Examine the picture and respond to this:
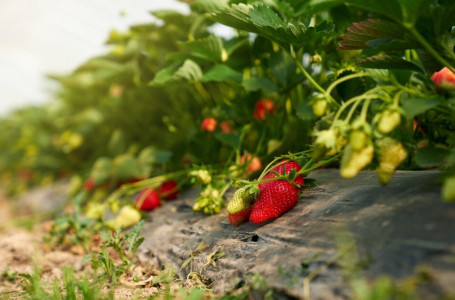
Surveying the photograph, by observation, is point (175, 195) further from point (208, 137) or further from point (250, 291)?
point (250, 291)

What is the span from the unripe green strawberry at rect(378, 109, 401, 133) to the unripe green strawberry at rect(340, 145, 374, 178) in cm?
4

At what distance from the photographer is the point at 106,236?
1.33 meters

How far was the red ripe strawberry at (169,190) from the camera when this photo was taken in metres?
1.90

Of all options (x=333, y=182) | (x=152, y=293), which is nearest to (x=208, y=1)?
(x=333, y=182)

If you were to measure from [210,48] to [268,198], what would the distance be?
26.7 inches

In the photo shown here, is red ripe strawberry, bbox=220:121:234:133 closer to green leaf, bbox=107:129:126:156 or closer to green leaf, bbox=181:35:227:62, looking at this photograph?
green leaf, bbox=181:35:227:62

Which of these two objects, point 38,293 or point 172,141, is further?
point 172,141

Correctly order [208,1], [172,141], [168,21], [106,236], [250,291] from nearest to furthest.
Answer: [250,291] < [106,236] < [208,1] < [168,21] < [172,141]

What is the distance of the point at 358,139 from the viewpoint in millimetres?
785

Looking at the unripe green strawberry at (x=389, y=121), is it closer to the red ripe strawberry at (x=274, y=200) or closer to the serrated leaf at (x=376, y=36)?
the serrated leaf at (x=376, y=36)

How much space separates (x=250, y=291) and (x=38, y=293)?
1.94ft

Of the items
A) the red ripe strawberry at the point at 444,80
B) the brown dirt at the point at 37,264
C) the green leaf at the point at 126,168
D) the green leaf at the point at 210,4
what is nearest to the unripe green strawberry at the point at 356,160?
the red ripe strawberry at the point at 444,80

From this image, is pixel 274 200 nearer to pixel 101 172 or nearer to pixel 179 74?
pixel 179 74

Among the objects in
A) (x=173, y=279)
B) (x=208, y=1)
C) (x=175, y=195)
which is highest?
(x=208, y=1)
